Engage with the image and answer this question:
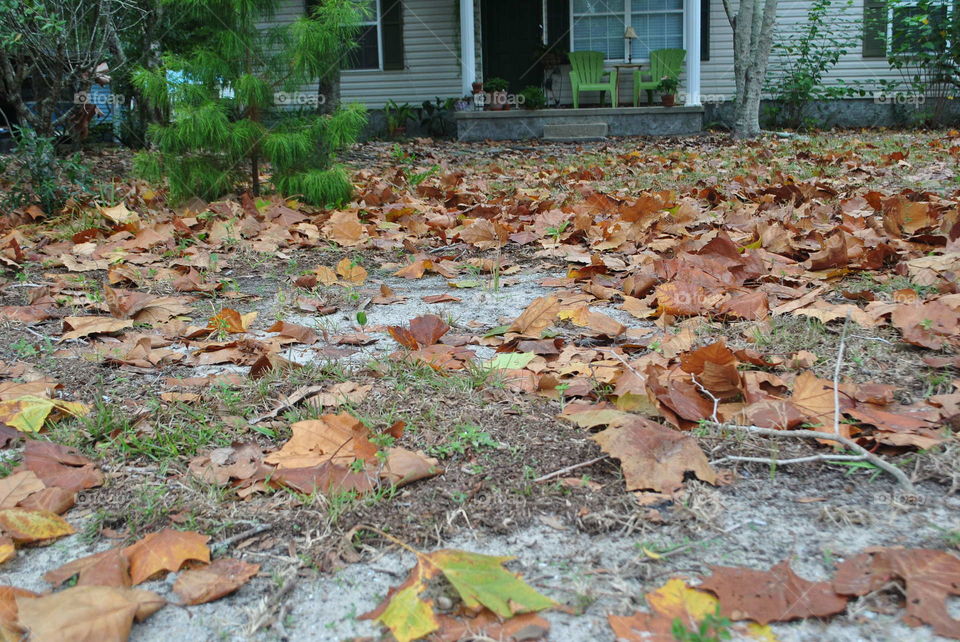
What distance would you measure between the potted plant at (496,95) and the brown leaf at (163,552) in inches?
494

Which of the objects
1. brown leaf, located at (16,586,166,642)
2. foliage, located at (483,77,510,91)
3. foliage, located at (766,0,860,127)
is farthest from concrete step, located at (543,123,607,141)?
brown leaf, located at (16,586,166,642)

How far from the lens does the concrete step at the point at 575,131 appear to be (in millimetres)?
12398

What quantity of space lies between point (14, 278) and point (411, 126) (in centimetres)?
1149

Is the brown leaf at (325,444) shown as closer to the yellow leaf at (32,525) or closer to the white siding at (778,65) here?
the yellow leaf at (32,525)

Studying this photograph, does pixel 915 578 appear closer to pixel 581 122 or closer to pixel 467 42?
pixel 581 122

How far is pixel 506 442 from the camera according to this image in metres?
1.72

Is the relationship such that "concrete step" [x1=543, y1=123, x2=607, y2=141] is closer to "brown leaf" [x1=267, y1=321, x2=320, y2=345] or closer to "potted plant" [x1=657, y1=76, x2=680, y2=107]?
"potted plant" [x1=657, y1=76, x2=680, y2=107]

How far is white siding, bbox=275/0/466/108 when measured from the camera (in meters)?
14.9

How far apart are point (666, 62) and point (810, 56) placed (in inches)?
98.4

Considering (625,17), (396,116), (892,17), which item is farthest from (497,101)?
(892,17)

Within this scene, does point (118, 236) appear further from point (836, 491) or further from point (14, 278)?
point (836, 491)

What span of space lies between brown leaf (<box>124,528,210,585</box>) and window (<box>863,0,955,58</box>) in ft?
48.8

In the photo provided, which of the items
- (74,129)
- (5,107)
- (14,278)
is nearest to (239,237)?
(14,278)

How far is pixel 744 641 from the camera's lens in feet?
3.63
